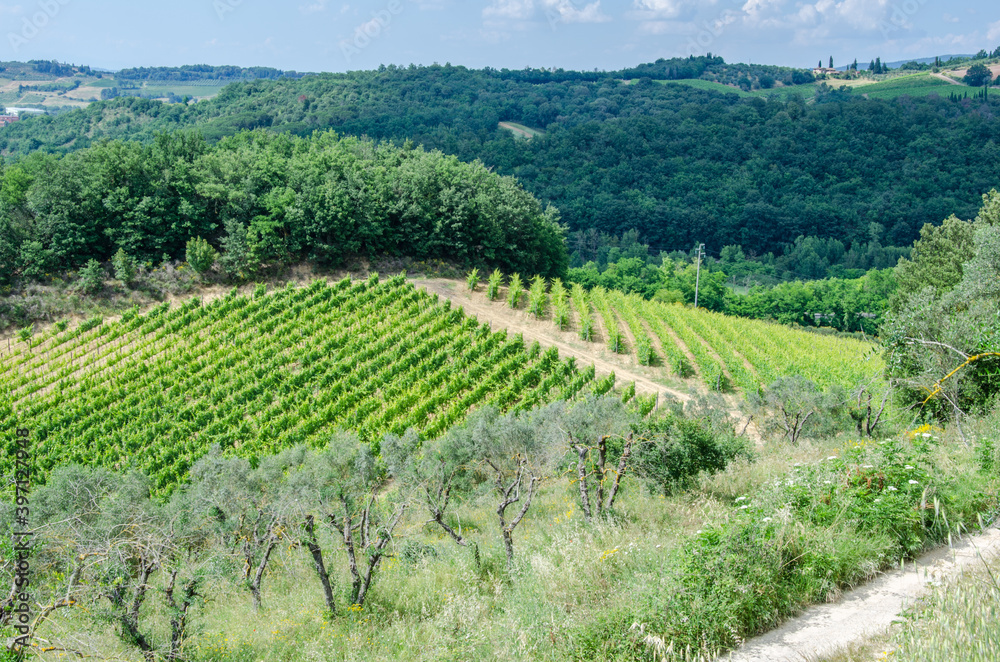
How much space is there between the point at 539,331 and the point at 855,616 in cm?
1874

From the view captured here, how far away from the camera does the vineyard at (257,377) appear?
18062 millimetres

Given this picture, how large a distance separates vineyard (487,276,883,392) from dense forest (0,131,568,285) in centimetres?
420

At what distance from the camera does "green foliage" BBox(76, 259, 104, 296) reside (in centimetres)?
2473

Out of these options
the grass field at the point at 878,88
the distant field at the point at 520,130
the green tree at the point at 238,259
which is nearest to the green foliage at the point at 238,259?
the green tree at the point at 238,259

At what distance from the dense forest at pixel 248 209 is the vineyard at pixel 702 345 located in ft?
13.8

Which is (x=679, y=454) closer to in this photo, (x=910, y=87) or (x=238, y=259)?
(x=238, y=259)

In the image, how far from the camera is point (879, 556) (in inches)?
231

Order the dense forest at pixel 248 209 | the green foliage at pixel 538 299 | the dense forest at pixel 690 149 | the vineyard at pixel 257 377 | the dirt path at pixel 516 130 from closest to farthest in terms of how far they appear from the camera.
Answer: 1. the vineyard at pixel 257 377
2. the green foliage at pixel 538 299
3. the dense forest at pixel 248 209
4. the dense forest at pixel 690 149
5. the dirt path at pixel 516 130

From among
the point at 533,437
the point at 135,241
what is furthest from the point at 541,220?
the point at 533,437

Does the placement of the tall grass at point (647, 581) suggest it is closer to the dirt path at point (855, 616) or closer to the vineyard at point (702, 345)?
the dirt path at point (855, 616)

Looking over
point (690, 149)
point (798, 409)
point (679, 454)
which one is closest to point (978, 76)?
point (690, 149)

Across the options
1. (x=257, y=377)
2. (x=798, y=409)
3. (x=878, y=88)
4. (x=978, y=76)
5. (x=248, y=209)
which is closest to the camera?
(x=798, y=409)

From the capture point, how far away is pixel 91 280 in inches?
973

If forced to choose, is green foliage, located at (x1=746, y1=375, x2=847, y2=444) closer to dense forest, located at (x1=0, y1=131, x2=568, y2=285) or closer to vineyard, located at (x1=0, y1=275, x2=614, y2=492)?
vineyard, located at (x1=0, y1=275, x2=614, y2=492)
